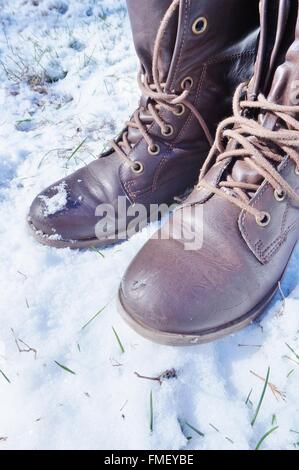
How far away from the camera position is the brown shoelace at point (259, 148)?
1141mm

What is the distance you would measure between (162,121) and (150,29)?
0.85ft

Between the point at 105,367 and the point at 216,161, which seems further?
the point at 216,161

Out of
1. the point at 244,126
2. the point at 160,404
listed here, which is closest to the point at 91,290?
the point at 160,404

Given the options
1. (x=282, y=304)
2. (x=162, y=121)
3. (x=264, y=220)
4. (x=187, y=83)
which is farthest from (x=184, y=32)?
(x=282, y=304)

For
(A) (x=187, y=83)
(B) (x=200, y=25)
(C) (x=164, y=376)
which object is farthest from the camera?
(A) (x=187, y=83)

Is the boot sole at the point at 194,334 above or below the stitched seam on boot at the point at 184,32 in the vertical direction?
below

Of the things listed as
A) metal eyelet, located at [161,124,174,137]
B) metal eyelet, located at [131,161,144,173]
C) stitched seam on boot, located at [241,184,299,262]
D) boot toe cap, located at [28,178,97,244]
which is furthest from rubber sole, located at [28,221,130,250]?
stitched seam on boot, located at [241,184,299,262]

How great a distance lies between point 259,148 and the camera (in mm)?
1193

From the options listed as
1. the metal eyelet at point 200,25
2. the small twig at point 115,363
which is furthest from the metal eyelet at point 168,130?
the small twig at point 115,363

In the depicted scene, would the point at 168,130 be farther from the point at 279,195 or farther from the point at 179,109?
the point at 279,195

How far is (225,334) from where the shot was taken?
1.16 metres

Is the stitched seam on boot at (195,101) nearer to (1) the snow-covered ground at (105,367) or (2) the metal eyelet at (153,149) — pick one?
(2) the metal eyelet at (153,149)

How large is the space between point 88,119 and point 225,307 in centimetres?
131

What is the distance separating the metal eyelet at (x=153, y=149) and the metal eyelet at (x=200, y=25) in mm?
349
